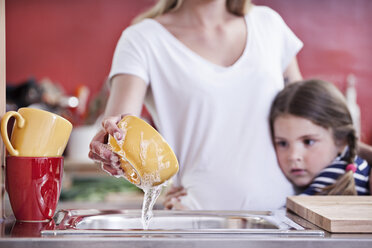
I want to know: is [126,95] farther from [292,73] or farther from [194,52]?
[292,73]

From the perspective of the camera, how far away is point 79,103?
12.3 feet

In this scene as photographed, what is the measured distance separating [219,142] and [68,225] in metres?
0.64

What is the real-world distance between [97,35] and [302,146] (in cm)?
271

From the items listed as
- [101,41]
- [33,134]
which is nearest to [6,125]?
[33,134]

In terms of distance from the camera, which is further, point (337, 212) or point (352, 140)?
point (352, 140)

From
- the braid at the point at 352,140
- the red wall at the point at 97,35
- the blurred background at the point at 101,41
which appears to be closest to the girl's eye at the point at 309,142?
the braid at the point at 352,140

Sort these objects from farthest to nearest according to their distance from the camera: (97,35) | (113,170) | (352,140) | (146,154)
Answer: (97,35) → (352,140) → (113,170) → (146,154)

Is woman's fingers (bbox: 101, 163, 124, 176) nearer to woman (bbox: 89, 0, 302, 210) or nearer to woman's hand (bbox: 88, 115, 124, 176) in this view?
woman's hand (bbox: 88, 115, 124, 176)

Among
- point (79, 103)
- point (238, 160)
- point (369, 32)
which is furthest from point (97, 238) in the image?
point (369, 32)

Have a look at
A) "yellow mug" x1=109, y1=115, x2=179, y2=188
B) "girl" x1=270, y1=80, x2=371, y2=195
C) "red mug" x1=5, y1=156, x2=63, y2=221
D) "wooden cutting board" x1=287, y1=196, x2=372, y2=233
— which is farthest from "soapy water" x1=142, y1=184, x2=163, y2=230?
"girl" x1=270, y1=80, x2=371, y2=195

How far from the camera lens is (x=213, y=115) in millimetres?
1376

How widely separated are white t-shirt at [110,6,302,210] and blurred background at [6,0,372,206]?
2374mm

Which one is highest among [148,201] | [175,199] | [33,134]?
[33,134]

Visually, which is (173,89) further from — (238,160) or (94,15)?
(94,15)
